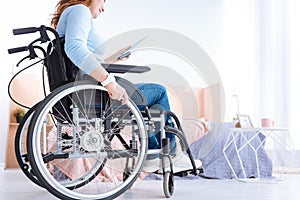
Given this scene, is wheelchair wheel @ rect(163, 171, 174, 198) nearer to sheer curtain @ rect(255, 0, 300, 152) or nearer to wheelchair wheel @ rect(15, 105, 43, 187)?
wheelchair wheel @ rect(15, 105, 43, 187)

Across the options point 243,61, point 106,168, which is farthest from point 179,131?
point 243,61

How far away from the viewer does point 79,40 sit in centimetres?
153

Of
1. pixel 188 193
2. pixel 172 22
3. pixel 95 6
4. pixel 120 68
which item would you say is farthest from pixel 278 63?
pixel 120 68

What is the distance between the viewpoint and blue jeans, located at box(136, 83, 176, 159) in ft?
5.78

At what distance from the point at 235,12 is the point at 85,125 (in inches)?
155

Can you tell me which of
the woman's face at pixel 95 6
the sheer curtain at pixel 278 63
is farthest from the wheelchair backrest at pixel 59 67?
the sheer curtain at pixel 278 63

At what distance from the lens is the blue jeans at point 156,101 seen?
1762 mm

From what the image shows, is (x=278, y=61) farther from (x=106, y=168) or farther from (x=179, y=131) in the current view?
(x=179, y=131)

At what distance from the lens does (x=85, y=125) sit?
1576 mm

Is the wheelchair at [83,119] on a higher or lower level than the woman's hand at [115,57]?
lower

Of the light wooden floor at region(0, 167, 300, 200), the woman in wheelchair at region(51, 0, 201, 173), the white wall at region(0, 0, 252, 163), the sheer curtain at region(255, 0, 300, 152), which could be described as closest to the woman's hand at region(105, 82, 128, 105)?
the woman in wheelchair at region(51, 0, 201, 173)

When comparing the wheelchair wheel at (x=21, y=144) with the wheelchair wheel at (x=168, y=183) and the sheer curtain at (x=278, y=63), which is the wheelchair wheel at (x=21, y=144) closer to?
the wheelchair wheel at (x=168, y=183)

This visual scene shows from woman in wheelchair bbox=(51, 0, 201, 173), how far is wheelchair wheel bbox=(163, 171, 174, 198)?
6 centimetres

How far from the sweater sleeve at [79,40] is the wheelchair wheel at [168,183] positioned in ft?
1.98
